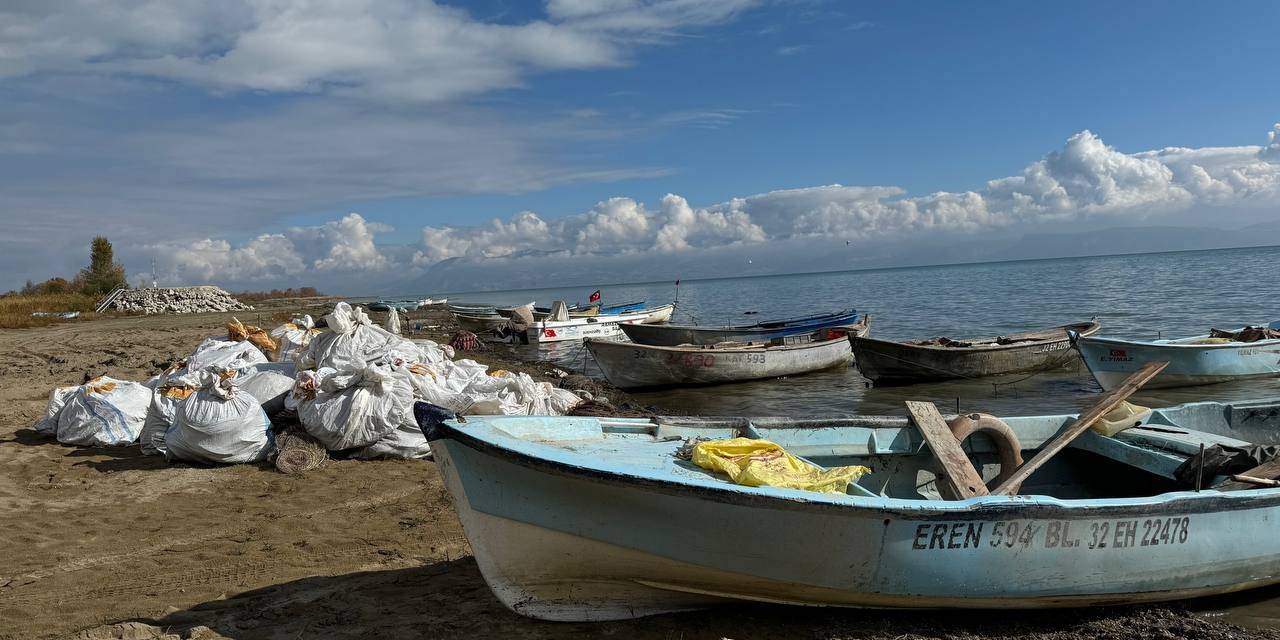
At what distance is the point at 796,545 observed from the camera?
413cm

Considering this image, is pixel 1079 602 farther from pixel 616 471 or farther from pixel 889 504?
pixel 616 471

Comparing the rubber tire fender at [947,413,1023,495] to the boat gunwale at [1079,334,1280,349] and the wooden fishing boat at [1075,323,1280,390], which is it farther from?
the boat gunwale at [1079,334,1280,349]

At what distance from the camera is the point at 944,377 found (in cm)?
1620

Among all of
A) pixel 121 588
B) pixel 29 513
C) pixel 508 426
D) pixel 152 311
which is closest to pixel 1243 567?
pixel 508 426

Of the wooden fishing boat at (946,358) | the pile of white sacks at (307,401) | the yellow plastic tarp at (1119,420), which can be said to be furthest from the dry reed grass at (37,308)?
the yellow plastic tarp at (1119,420)

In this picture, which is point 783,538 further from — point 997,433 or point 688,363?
point 688,363

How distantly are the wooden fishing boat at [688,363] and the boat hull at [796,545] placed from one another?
1150cm

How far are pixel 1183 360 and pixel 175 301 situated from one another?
161ft

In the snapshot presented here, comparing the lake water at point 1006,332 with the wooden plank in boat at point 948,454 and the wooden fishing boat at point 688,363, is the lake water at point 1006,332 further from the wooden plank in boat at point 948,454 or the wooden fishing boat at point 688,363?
the wooden plank in boat at point 948,454

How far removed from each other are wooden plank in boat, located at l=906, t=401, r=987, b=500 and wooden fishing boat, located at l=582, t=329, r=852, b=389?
10.4m

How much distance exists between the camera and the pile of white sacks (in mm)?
7691

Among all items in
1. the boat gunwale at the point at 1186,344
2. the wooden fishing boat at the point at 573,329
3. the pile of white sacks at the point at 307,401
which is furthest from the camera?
the wooden fishing boat at the point at 573,329

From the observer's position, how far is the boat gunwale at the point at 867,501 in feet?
13.1

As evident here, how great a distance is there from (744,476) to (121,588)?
3992 millimetres
